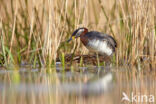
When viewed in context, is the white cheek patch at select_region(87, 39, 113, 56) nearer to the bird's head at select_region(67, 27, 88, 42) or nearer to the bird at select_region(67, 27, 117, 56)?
the bird at select_region(67, 27, 117, 56)

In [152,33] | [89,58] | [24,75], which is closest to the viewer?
[24,75]

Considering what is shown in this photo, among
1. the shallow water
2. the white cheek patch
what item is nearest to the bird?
the white cheek patch

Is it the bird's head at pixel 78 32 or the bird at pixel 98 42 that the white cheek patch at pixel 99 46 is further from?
the bird's head at pixel 78 32

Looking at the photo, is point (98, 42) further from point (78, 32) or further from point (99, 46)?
point (78, 32)

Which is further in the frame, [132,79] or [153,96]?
[132,79]

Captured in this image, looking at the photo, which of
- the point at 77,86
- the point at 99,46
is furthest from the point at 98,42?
the point at 77,86

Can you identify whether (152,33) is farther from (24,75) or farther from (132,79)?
(24,75)

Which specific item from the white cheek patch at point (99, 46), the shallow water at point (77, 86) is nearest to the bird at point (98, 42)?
the white cheek patch at point (99, 46)

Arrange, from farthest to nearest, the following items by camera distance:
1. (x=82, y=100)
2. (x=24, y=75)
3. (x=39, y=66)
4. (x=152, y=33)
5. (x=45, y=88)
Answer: (x=39, y=66) < (x=152, y=33) < (x=24, y=75) < (x=45, y=88) < (x=82, y=100)

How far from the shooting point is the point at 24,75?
23.9 ft

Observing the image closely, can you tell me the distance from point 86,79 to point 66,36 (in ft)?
11.7

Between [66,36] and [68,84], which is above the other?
[66,36]

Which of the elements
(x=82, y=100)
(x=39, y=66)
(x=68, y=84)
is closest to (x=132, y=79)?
(x=68, y=84)

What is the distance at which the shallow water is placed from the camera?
479 cm
